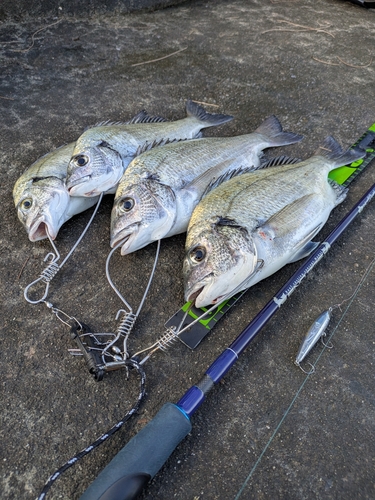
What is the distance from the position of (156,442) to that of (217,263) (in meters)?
1.04

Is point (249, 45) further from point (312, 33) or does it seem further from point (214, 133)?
point (214, 133)

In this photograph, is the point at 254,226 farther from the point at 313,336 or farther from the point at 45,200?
the point at 45,200

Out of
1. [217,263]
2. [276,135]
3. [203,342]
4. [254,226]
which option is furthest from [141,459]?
[276,135]

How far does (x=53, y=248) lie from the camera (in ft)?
9.94

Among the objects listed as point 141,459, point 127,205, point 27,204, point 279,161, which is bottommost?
point 141,459

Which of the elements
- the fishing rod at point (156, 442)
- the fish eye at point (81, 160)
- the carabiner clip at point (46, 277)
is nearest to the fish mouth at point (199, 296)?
the fishing rod at point (156, 442)

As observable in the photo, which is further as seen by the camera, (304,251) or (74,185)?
(74,185)

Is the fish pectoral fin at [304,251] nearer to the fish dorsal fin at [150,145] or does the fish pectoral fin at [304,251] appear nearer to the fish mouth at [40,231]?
the fish dorsal fin at [150,145]

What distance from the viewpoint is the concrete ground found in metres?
2.02

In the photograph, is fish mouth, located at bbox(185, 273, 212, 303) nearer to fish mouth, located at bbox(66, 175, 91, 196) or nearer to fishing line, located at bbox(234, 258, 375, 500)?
fishing line, located at bbox(234, 258, 375, 500)

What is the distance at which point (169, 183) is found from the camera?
296 cm

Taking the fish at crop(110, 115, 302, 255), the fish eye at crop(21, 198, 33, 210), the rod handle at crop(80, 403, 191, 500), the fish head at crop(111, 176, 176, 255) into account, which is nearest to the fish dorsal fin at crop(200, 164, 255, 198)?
the fish at crop(110, 115, 302, 255)

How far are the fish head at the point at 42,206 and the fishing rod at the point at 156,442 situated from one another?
62.7 inches

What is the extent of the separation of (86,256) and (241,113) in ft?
8.04
